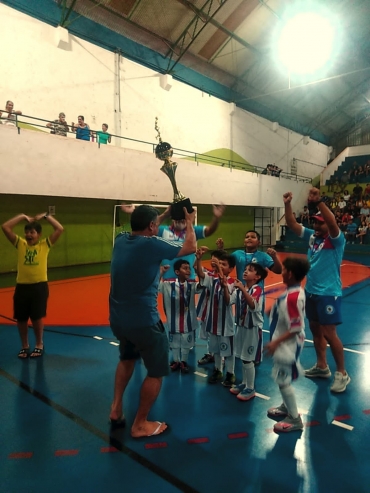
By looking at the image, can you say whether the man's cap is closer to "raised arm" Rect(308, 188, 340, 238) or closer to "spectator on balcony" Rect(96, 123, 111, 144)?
"raised arm" Rect(308, 188, 340, 238)

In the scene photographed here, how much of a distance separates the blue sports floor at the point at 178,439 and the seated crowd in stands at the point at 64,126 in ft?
30.6

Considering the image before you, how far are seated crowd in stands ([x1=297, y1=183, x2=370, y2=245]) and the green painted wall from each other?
10447 mm

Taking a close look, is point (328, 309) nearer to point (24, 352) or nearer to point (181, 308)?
point (181, 308)

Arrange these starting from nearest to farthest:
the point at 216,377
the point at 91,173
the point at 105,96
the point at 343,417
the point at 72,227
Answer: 1. the point at 343,417
2. the point at 216,377
3. the point at 91,173
4. the point at 72,227
5. the point at 105,96

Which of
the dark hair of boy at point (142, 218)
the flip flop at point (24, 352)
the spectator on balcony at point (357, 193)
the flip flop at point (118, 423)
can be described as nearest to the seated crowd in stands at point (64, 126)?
the flip flop at point (24, 352)

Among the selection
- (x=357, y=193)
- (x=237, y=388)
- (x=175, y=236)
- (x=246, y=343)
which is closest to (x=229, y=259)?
(x=175, y=236)

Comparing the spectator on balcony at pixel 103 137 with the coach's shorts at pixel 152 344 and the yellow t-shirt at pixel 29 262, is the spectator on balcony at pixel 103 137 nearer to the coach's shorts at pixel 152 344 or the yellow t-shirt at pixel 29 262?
the yellow t-shirt at pixel 29 262

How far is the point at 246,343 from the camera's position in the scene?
3.78 metres

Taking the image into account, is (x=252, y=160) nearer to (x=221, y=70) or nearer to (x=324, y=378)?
(x=221, y=70)

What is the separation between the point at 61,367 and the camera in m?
4.62

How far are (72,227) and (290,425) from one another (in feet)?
42.7

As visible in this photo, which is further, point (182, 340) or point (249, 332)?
point (182, 340)

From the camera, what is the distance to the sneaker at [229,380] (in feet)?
13.3

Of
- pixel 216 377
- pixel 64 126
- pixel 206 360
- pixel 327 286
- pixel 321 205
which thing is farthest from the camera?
pixel 64 126
